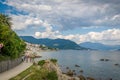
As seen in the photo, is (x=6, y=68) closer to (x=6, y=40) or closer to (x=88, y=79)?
(x=6, y=40)

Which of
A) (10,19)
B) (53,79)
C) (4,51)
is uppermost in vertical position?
(10,19)

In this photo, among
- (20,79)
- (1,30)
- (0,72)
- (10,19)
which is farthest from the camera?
(10,19)

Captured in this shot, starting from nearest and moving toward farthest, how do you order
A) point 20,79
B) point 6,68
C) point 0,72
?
1. point 20,79
2. point 0,72
3. point 6,68

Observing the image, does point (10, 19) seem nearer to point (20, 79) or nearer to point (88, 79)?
point (88, 79)

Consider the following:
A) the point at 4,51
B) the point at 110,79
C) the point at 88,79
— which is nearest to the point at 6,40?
the point at 4,51

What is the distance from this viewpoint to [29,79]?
43.2m

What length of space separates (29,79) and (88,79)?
41.8m

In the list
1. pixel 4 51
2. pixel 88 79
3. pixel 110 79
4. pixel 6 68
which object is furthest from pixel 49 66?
pixel 110 79

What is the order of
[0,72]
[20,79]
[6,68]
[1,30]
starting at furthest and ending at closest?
1. [1,30]
2. [6,68]
3. [0,72]
4. [20,79]

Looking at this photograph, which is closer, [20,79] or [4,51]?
[20,79]

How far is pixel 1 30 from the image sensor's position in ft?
211

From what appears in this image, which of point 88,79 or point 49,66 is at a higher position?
point 49,66

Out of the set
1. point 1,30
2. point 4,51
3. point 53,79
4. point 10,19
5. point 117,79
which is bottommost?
point 117,79

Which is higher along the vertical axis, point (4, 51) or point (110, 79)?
point (4, 51)
